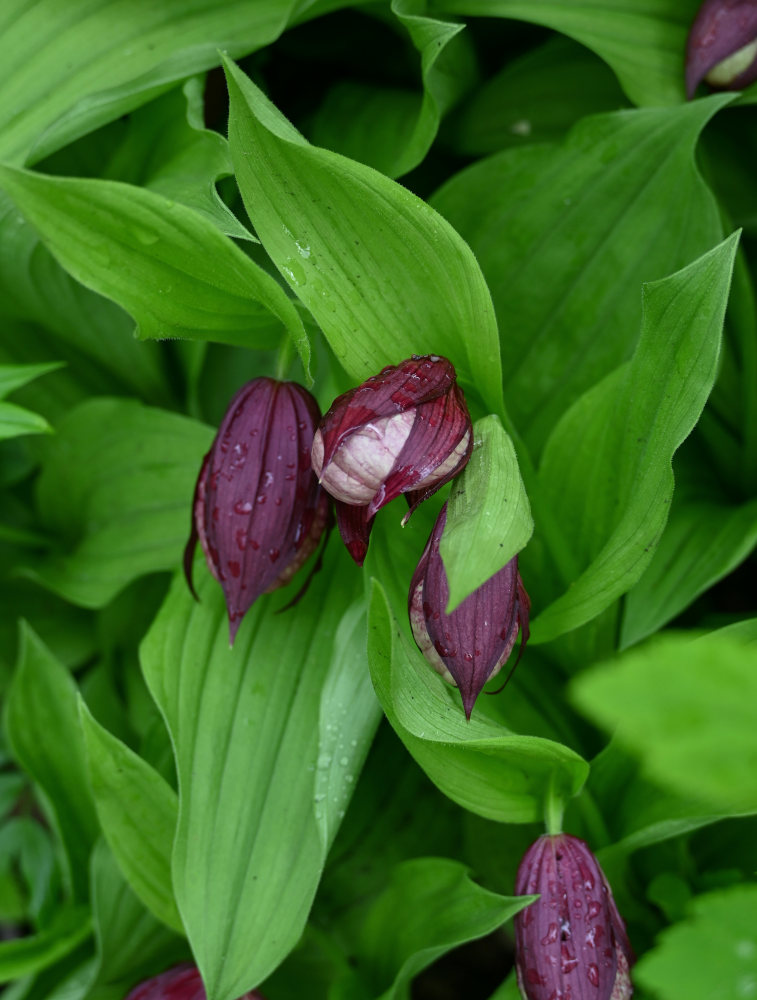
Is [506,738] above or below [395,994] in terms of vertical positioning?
above

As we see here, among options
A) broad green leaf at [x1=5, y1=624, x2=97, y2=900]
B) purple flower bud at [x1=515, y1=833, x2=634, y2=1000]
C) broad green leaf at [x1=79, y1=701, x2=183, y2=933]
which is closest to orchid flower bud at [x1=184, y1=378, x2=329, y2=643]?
broad green leaf at [x1=79, y1=701, x2=183, y2=933]

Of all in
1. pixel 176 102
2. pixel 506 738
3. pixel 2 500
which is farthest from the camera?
pixel 2 500

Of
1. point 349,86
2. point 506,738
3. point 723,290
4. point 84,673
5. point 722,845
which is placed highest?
point 349,86

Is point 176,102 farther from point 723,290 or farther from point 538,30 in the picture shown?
point 723,290

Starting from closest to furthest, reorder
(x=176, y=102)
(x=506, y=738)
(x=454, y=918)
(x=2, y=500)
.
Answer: (x=506, y=738) → (x=454, y=918) → (x=176, y=102) → (x=2, y=500)

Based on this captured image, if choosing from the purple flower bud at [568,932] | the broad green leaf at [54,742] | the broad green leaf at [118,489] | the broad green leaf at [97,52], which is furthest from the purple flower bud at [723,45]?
the broad green leaf at [54,742]

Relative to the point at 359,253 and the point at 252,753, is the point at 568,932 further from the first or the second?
the point at 359,253

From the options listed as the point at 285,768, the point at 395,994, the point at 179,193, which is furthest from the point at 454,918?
the point at 179,193
